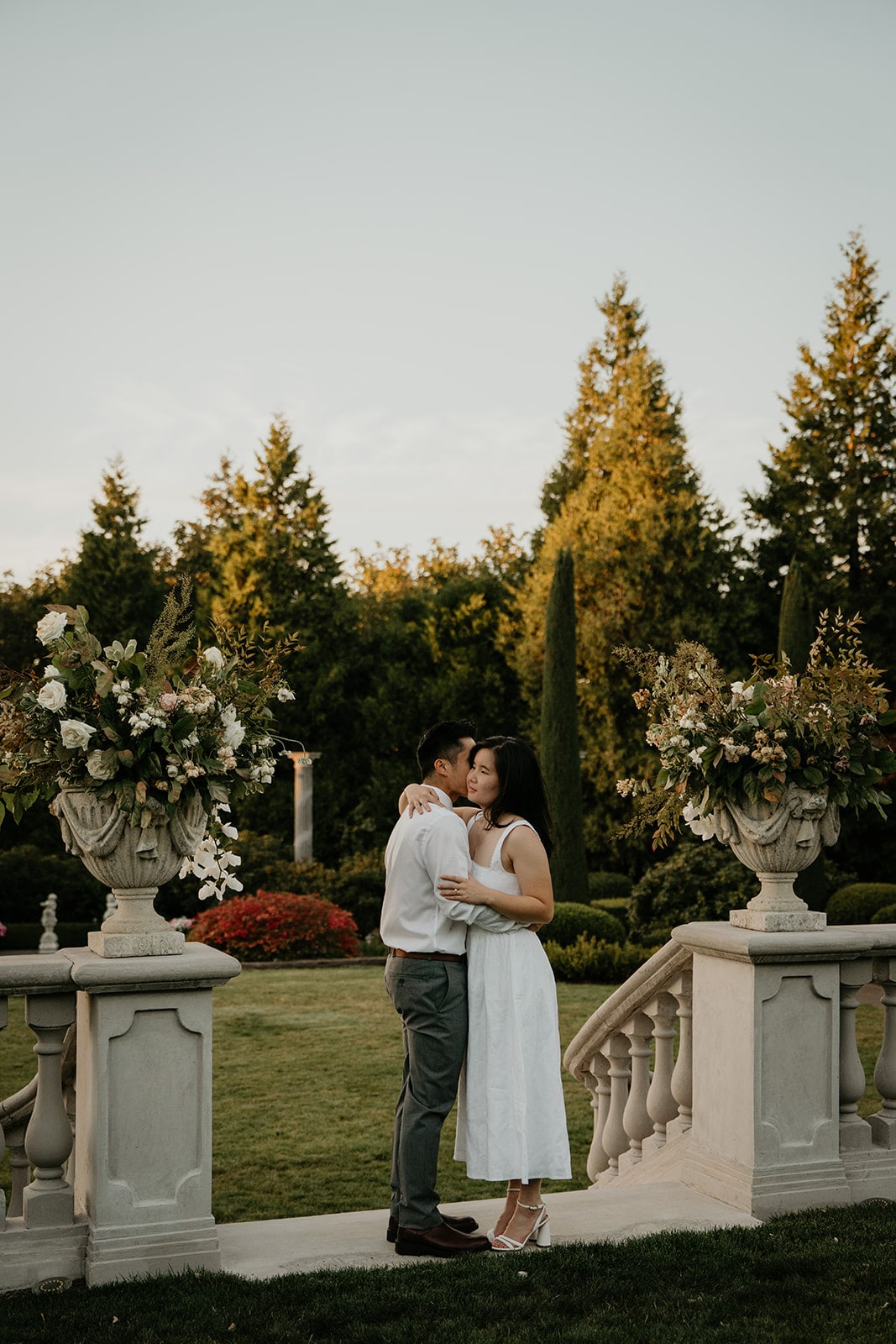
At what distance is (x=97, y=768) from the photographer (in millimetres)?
3365

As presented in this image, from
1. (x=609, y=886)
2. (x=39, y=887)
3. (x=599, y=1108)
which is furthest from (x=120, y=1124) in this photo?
(x=609, y=886)

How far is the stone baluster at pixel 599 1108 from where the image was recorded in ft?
18.1

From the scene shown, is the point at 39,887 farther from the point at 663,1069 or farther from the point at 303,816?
the point at 663,1069

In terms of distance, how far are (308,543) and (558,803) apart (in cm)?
892

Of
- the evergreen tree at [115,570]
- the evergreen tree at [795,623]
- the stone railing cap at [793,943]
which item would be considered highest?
the evergreen tree at [115,570]

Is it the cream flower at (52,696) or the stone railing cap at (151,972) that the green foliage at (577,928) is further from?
the cream flower at (52,696)

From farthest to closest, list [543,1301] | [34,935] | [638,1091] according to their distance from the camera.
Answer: [34,935]
[638,1091]
[543,1301]

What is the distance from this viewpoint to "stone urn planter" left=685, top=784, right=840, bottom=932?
4.14m

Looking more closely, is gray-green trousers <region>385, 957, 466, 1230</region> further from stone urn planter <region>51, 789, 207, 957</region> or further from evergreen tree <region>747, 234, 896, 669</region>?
evergreen tree <region>747, 234, 896, 669</region>

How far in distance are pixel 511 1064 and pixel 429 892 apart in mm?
620

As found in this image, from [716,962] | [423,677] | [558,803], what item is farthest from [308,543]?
[716,962]

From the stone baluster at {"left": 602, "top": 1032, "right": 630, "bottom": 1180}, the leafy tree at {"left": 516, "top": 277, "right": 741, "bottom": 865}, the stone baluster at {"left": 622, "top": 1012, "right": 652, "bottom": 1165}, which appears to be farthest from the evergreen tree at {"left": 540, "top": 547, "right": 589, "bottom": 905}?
the stone baluster at {"left": 622, "top": 1012, "right": 652, "bottom": 1165}

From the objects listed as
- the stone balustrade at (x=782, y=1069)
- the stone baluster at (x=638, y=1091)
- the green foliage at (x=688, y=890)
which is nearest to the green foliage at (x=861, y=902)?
the green foliage at (x=688, y=890)

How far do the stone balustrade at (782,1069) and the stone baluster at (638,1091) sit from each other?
0.44 m
